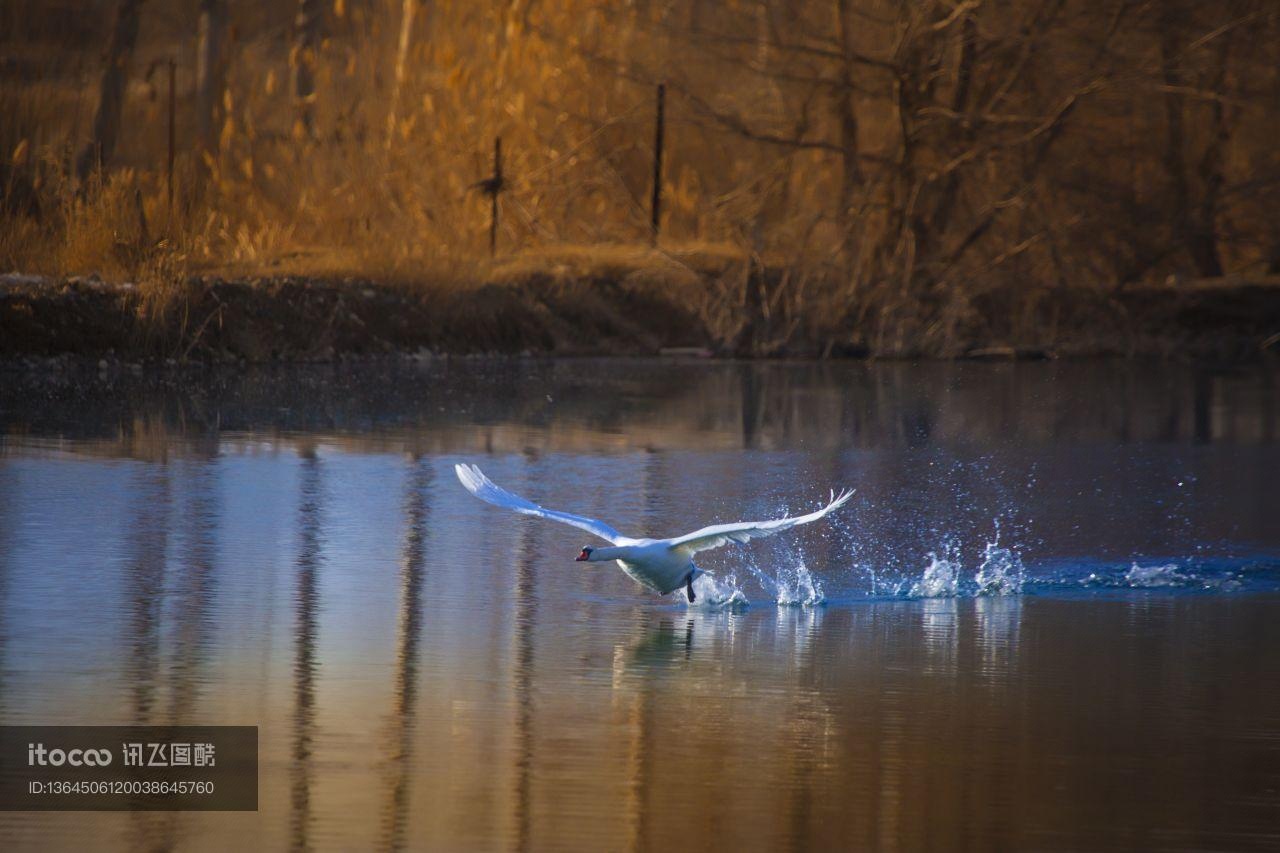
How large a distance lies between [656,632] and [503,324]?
695 inches

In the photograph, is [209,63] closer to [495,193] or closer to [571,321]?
[495,193]

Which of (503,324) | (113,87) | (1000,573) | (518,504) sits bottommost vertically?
(1000,573)

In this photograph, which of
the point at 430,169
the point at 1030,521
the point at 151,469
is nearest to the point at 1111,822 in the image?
the point at 1030,521

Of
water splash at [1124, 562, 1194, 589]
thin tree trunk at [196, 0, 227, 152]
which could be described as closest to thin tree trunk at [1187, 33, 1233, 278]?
thin tree trunk at [196, 0, 227, 152]

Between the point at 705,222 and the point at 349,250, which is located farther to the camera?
the point at 705,222

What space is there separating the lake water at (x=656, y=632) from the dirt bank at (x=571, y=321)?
14.1 ft

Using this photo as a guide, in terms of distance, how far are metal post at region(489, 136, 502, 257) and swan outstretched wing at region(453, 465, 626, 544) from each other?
18707mm


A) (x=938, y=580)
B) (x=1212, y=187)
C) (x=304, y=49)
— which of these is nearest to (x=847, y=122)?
(x=1212, y=187)

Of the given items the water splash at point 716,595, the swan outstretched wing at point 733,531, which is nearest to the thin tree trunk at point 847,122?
the water splash at point 716,595

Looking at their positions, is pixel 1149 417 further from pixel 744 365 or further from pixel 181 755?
pixel 181 755

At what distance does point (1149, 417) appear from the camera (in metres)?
20.8

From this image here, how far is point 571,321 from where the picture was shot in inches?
1108

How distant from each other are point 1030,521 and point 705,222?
712 inches

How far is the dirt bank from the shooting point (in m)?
23.5
